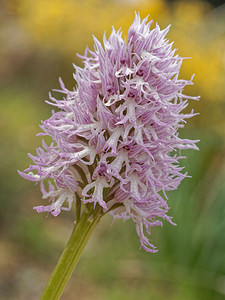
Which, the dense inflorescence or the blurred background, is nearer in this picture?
the dense inflorescence

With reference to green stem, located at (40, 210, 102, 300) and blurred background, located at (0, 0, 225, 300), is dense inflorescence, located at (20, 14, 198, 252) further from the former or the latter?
blurred background, located at (0, 0, 225, 300)

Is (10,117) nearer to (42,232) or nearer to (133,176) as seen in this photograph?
(42,232)

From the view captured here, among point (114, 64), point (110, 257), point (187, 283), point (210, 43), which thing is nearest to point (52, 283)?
point (114, 64)

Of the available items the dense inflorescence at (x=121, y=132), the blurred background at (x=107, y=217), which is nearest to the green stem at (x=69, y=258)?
the dense inflorescence at (x=121, y=132)

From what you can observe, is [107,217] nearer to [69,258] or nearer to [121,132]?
[69,258]

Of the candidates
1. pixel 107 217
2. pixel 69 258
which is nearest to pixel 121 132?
pixel 69 258

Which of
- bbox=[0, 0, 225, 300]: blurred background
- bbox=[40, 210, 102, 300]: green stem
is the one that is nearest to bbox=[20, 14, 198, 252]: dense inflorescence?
bbox=[40, 210, 102, 300]: green stem
